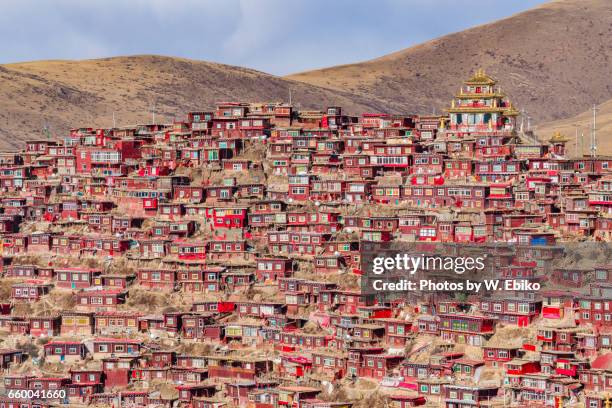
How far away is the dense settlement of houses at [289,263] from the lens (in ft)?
287

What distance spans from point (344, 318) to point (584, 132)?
99169 mm

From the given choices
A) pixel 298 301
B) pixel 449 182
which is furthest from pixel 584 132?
pixel 298 301

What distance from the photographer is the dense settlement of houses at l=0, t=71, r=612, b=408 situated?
87.6 metres

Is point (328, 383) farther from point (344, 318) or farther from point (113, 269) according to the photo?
point (113, 269)

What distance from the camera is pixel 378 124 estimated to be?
408 ft

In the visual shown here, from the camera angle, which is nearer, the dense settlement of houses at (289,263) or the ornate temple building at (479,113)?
the dense settlement of houses at (289,263)

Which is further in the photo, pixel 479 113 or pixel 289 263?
pixel 479 113

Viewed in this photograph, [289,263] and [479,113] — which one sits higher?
[479,113]

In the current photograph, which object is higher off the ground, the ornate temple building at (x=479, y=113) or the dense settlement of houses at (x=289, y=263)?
the ornate temple building at (x=479, y=113)

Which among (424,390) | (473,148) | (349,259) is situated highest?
(473,148)

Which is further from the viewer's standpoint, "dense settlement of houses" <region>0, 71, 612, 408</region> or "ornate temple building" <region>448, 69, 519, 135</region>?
"ornate temple building" <region>448, 69, 519, 135</region>

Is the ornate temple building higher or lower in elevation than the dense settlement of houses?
higher

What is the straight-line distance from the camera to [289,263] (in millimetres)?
100812

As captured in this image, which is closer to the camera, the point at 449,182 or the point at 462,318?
the point at 462,318
